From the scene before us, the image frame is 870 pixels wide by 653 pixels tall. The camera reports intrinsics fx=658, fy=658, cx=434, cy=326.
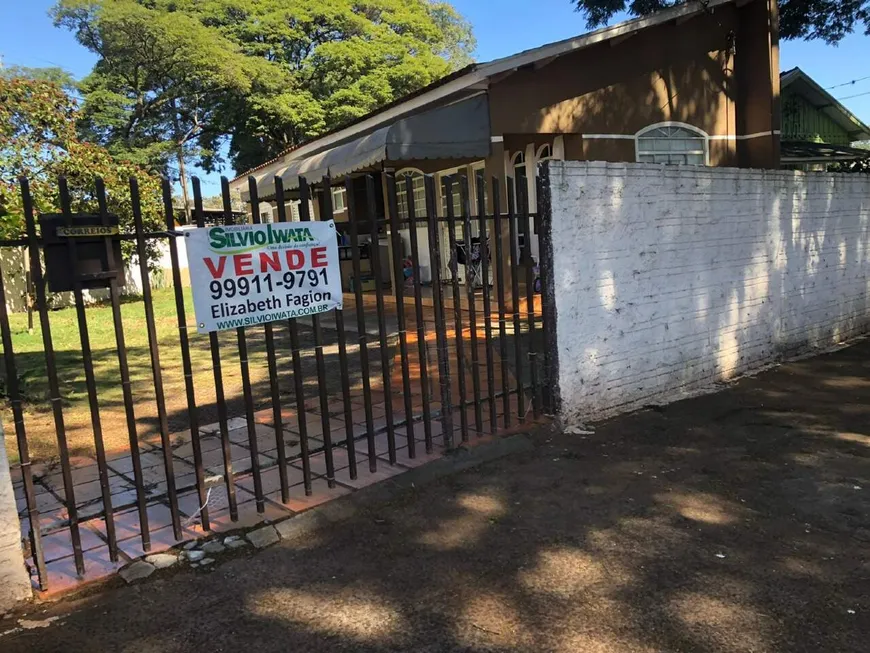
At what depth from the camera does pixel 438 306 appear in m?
4.64

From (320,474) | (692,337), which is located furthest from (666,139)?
(320,474)

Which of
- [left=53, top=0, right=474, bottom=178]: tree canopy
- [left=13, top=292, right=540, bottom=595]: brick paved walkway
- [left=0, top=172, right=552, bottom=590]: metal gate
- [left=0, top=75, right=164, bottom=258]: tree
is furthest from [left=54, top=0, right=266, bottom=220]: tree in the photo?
[left=13, top=292, right=540, bottom=595]: brick paved walkway

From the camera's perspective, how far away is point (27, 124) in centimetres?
1403

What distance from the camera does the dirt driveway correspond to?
2805mm

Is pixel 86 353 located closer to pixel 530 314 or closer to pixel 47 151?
pixel 530 314

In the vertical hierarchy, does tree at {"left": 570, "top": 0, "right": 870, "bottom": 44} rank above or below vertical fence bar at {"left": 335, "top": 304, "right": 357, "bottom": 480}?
above

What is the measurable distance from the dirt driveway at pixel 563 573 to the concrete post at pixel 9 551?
0.80ft

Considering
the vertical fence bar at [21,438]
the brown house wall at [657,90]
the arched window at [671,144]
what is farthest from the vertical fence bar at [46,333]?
the arched window at [671,144]

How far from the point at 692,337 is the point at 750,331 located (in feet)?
3.95

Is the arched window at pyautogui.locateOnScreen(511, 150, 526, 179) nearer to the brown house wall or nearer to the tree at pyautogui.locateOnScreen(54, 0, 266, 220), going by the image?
the brown house wall

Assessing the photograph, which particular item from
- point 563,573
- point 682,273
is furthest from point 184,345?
point 682,273

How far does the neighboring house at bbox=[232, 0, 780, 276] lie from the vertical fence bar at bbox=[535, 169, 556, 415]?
4.31 meters

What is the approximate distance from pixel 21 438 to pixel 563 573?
105 inches

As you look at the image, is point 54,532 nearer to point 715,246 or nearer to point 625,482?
point 625,482
